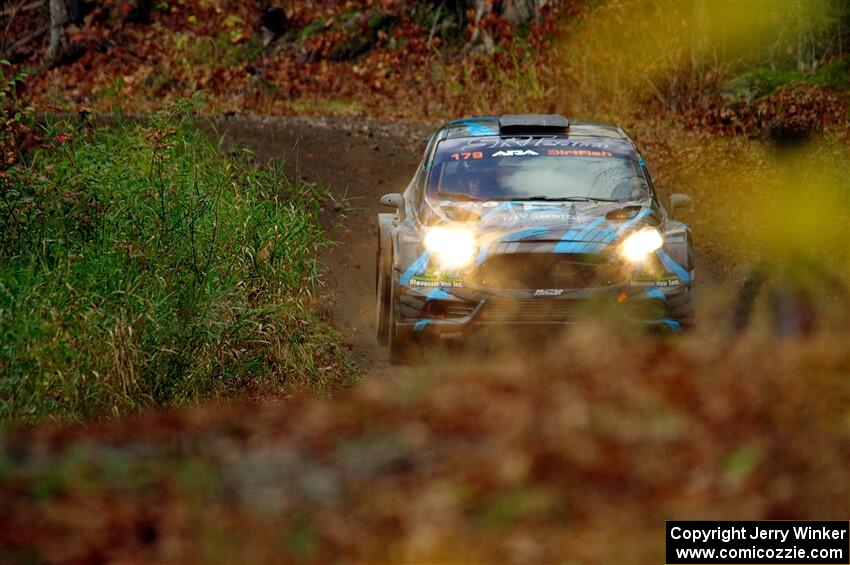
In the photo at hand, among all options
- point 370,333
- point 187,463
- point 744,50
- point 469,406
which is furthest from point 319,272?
point 744,50

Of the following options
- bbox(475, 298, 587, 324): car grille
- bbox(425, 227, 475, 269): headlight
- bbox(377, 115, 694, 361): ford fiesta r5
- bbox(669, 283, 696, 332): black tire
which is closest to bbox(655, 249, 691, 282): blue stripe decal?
bbox(377, 115, 694, 361): ford fiesta r5

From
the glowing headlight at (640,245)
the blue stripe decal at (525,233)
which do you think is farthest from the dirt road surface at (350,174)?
the glowing headlight at (640,245)

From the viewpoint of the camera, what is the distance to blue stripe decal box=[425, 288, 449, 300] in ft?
28.1

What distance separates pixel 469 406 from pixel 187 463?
63.0 inches

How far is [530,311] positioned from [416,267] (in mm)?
898

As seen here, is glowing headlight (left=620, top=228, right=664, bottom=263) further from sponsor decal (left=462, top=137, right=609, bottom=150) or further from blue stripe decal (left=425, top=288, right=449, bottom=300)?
sponsor decal (left=462, top=137, right=609, bottom=150)

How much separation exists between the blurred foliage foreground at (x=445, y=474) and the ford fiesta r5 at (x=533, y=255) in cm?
162

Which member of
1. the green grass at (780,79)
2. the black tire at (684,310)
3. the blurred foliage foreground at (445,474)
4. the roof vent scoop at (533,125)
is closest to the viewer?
the blurred foliage foreground at (445,474)

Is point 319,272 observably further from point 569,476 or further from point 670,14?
point 670,14

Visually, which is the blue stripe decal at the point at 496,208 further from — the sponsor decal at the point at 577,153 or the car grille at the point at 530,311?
the sponsor decal at the point at 577,153

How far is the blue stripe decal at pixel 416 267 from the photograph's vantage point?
8711 millimetres

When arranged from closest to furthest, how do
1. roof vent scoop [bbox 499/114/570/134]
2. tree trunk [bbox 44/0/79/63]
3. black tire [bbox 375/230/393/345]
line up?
1. black tire [bbox 375/230/393/345]
2. roof vent scoop [bbox 499/114/570/134]
3. tree trunk [bbox 44/0/79/63]

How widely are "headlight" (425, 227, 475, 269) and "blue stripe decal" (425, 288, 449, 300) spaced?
A: 0.17 meters

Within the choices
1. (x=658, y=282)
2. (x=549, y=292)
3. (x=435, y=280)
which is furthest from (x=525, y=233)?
(x=658, y=282)
